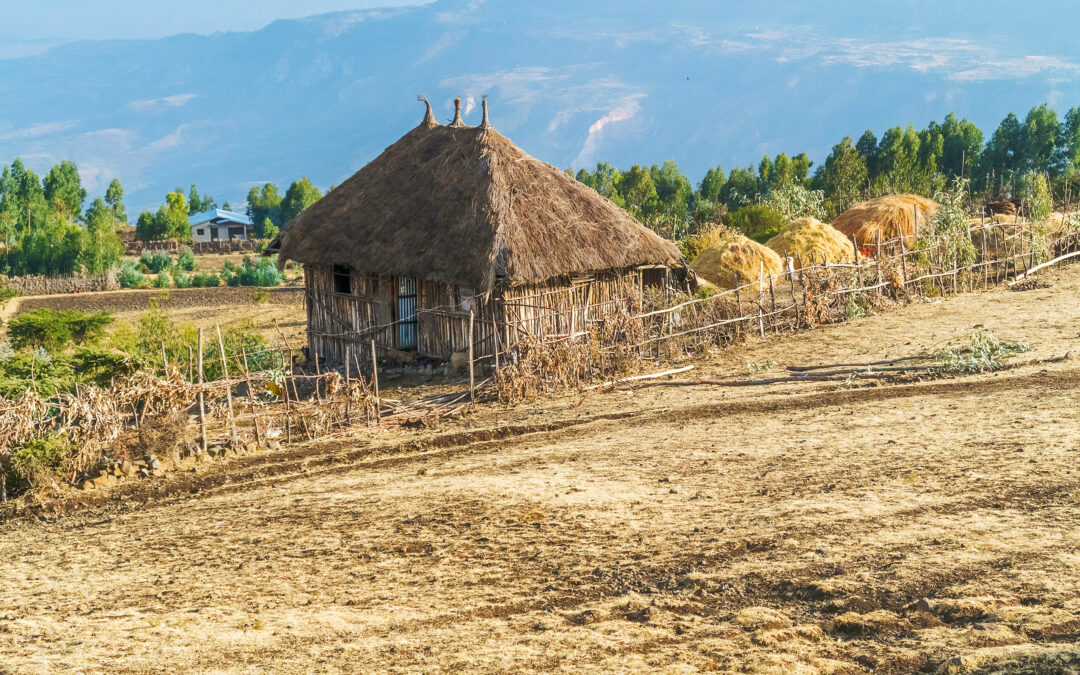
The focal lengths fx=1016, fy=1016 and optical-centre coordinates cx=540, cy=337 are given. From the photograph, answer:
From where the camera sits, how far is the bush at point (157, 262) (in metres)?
34.3

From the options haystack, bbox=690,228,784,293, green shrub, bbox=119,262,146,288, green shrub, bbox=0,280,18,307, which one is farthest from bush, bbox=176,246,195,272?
haystack, bbox=690,228,784,293

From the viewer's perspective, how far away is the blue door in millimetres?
15094

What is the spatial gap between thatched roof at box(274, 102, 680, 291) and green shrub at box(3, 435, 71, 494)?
219 inches

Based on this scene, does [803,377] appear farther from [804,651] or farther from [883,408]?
[804,651]

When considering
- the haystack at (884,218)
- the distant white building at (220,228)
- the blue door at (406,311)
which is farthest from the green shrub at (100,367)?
the distant white building at (220,228)

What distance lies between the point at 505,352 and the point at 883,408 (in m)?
4.54

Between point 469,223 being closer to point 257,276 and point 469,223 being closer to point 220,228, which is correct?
point 257,276

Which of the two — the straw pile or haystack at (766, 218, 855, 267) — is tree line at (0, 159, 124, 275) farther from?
the straw pile

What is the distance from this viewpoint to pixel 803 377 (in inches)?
486

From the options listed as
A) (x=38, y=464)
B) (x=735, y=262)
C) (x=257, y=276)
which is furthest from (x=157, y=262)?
(x=38, y=464)

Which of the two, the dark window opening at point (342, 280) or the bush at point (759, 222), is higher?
the bush at point (759, 222)

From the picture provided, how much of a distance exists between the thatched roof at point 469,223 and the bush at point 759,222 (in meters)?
8.90

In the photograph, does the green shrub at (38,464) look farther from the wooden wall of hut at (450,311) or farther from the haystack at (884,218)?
the haystack at (884,218)

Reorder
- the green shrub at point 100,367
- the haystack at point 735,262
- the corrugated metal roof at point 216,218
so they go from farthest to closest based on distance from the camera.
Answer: the corrugated metal roof at point 216,218 → the haystack at point 735,262 → the green shrub at point 100,367
